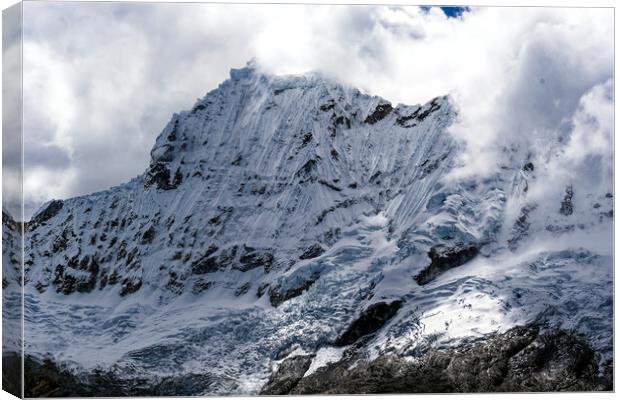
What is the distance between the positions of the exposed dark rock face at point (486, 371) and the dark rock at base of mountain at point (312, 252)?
276 cm

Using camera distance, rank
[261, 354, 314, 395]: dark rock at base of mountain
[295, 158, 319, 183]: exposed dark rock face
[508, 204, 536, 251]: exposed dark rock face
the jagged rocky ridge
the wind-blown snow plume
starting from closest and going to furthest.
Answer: [261, 354, 314, 395]: dark rock at base of mountain
the wind-blown snow plume
the jagged rocky ridge
[508, 204, 536, 251]: exposed dark rock face
[295, 158, 319, 183]: exposed dark rock face

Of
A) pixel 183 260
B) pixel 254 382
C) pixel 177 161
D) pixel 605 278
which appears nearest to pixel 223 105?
pixel 177 161

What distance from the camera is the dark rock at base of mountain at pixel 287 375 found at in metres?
18.1

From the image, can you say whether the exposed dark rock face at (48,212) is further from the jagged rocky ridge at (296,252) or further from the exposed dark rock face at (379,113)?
the exposed dark rock face at (379,113)

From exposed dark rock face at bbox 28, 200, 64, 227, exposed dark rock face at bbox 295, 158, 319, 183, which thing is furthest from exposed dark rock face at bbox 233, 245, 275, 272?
exposed dark rock face at bbox 28, 200, 64, 227

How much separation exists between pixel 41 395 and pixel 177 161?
21.1 ft

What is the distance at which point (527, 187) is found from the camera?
19625mm

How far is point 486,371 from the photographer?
18016mm

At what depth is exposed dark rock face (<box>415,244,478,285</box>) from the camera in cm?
1978

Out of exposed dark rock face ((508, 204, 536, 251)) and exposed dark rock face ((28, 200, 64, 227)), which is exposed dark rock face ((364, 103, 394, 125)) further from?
exposed dark rock face ((28, 200, 64, 227))

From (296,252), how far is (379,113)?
3235mm

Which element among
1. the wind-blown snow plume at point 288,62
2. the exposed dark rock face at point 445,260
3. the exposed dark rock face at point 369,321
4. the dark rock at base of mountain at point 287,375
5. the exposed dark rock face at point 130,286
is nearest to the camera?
the dark rock at base of mountain at point 287,375

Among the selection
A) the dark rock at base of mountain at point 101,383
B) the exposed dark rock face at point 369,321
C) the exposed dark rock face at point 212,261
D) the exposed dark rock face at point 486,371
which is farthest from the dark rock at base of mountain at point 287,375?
the exposed dark rock face at point 212,261

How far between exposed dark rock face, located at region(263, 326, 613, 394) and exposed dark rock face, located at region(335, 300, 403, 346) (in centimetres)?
87
